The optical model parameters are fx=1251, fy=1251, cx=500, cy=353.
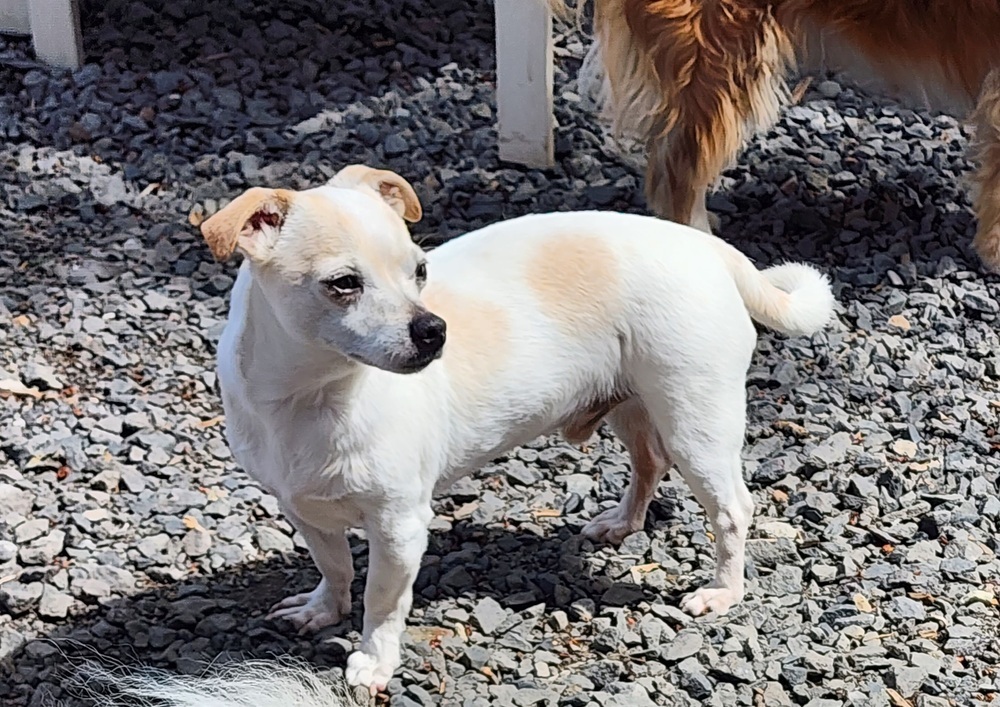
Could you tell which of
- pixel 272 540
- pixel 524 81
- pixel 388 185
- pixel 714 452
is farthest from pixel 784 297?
pixel 524 81

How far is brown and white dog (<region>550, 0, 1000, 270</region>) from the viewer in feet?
11.4

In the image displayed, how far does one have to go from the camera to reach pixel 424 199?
395cm

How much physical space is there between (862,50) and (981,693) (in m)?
2.01

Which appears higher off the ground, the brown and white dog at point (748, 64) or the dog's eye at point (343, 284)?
the dog's eye at point (343, 284)

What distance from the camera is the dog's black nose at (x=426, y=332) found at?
189cm

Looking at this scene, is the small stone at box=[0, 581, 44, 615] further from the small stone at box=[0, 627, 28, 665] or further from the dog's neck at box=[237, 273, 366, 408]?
the dog's neck at box=[237, 273, 366, 408]

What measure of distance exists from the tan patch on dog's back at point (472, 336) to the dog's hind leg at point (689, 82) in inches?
60.6

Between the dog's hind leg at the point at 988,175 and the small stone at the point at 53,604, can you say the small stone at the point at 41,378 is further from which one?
the dog's hind leg at the point at 988,175

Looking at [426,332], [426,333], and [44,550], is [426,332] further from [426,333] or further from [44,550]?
[44,550]

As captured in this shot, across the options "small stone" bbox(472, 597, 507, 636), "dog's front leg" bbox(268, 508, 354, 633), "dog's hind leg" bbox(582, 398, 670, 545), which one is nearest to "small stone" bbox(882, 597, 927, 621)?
"dog's hind leg" bbox(582, 398, 670, 545)

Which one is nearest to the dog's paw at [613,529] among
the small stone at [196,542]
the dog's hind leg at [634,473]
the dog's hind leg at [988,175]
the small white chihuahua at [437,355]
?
the dog's hind leg at [634,473]

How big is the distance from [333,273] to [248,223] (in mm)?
152

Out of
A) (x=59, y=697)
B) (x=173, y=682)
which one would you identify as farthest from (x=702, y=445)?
(x=59, y=697)

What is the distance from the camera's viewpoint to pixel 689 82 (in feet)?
11.7
